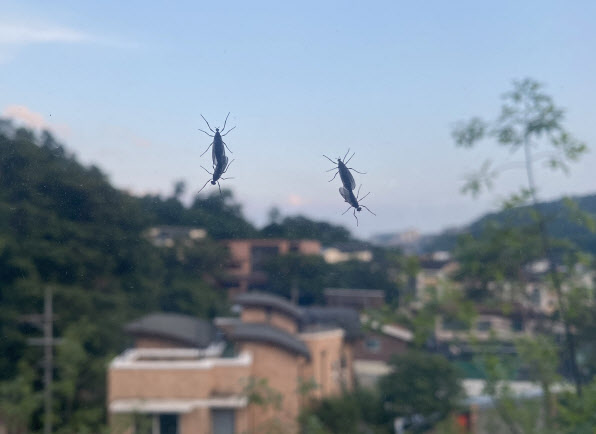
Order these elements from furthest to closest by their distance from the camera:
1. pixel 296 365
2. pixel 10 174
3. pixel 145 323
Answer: pixel 296 365
pixel 145 323
pixel 10 174

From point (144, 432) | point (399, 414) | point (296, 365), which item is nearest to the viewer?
point (144, 432)

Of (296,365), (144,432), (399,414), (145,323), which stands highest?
(145,323)

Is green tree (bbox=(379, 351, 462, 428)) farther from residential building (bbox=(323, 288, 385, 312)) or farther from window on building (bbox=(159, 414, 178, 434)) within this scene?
window on building (bbox=(159, 414, 178, 434))

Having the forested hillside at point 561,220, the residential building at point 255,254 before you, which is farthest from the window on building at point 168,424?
the forested hillside at point 561,220

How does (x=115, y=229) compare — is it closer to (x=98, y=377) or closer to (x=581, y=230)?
(x=581, y=230)

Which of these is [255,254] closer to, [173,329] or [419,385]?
[173,329]

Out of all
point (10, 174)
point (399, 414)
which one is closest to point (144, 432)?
point (10, 174)
